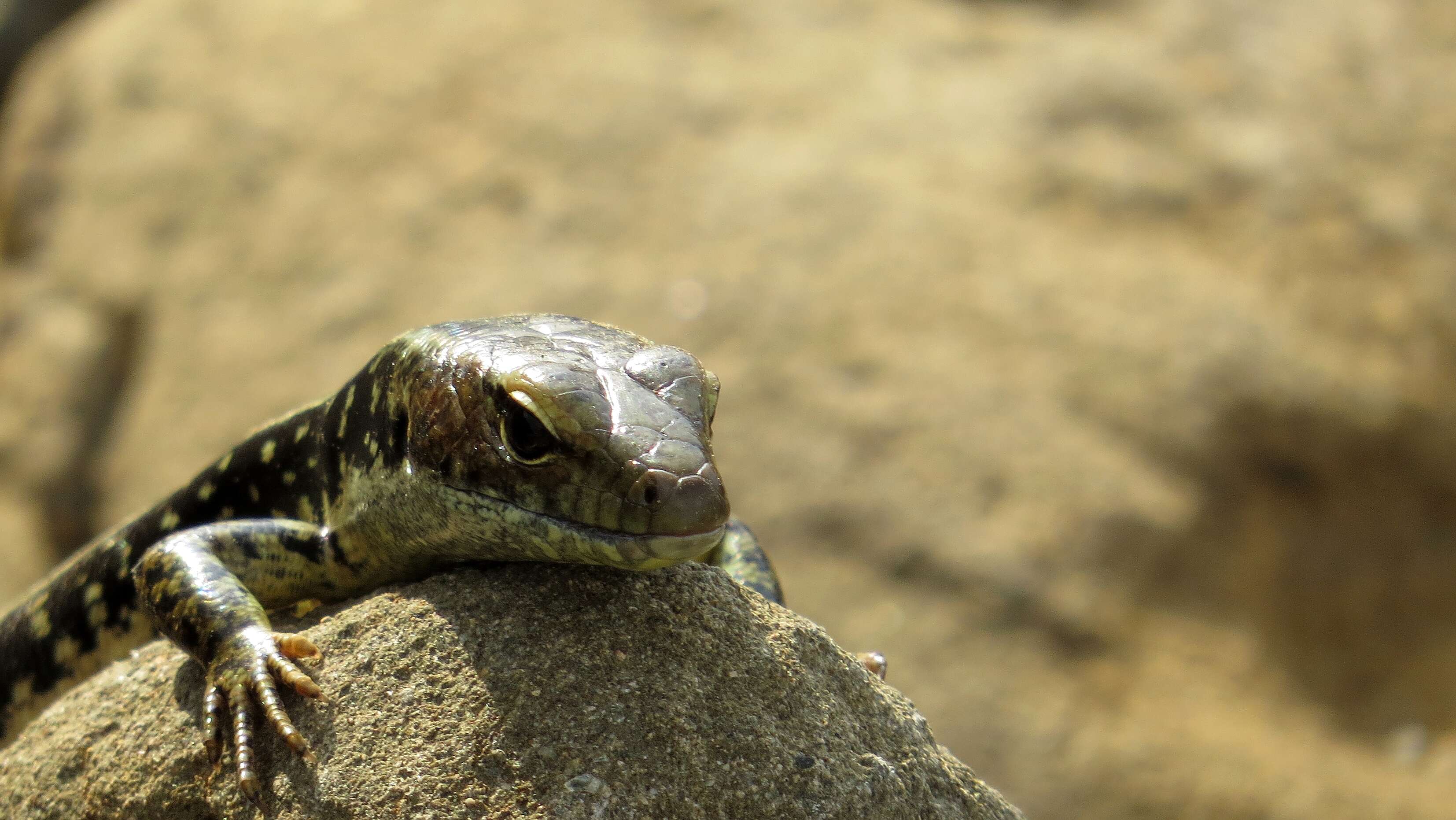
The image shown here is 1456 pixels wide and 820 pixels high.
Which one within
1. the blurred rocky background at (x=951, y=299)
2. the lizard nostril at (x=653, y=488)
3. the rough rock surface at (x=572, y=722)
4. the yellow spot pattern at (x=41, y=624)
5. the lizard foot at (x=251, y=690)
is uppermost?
the blurred rocky background at (x=951, y=299)

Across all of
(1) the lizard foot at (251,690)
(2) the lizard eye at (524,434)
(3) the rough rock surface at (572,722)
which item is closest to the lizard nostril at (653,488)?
(2) the lizard eye at (524,434)

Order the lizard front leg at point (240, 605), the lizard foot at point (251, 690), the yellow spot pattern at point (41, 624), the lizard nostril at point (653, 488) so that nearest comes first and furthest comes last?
1. the lizard nostril at point (653, 488)
2. the lizard foot at point (251, 690)
3. the lizard front leg at point (240, 605)
4. the yellow spot pattern at point (41, 624)

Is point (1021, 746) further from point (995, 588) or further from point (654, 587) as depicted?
point (654, 587)

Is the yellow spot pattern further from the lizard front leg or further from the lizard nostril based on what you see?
the lizard nostril

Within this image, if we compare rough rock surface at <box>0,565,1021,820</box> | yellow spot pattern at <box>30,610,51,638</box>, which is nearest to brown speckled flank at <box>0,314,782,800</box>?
rough rock surface at <box>0,565,1021,820</box>

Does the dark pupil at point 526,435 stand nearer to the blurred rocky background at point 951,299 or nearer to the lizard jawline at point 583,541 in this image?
the lizard jawline at point 583,541

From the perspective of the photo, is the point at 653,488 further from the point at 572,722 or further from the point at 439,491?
the point at 439,491

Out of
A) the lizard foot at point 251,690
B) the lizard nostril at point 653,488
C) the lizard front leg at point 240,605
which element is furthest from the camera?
the lizard front leg at point 240,605

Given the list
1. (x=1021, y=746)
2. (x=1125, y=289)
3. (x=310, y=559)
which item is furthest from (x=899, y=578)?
(x=310, y=559)
